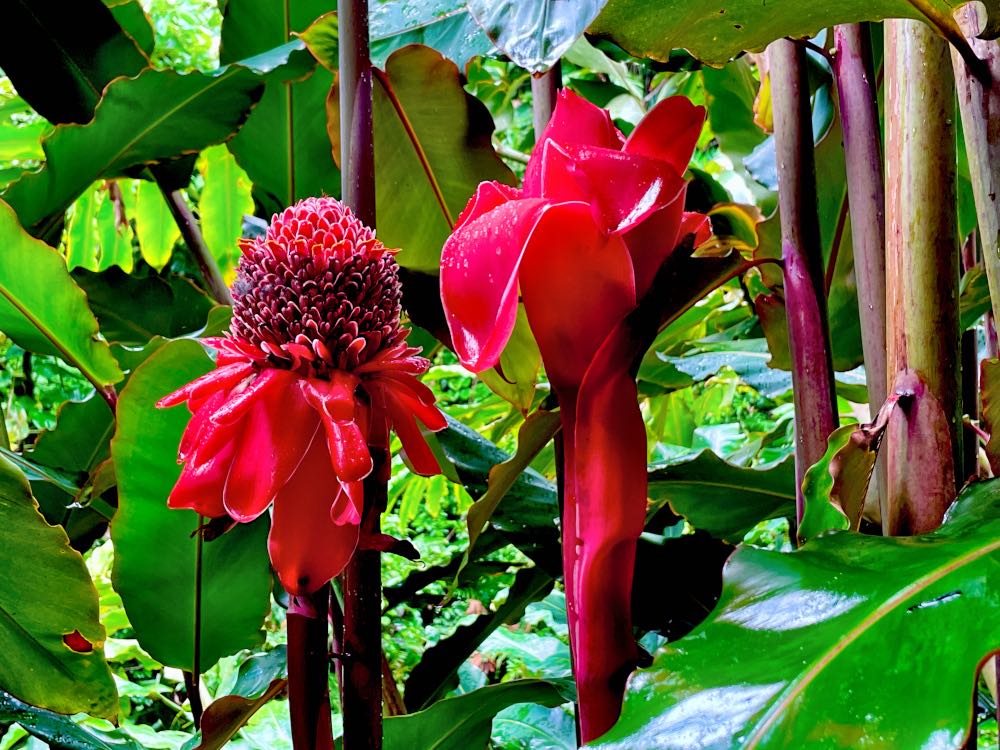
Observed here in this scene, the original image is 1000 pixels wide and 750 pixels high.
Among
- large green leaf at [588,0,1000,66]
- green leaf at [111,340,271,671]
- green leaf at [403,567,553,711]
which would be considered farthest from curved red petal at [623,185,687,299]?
green leaf at [403,567,553,711]

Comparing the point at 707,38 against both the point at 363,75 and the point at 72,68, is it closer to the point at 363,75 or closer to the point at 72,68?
the point at 363,75

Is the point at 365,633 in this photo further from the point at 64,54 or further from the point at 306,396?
the point at 64,54

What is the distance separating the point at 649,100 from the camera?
1.42 meters

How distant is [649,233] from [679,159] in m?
0.03

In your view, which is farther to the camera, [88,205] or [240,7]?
[88,205]

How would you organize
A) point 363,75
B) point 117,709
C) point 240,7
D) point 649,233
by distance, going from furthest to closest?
point 240,7 < point 117,709 < point 363,75 < point 649,233

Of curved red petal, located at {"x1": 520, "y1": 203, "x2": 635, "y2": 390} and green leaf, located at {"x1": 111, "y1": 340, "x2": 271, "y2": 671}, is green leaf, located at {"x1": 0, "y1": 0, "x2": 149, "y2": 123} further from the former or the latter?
curved red petal, located at {"x1": 520, "y1": 203, "x2": 635, "y2": 390}

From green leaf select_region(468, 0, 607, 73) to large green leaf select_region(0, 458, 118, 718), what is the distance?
0.37m

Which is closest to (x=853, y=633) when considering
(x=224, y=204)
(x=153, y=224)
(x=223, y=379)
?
(x=223, y=379)

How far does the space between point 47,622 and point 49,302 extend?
0.86 feet

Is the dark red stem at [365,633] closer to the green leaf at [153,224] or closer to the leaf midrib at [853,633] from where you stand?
the leaf midrib at [853,633]

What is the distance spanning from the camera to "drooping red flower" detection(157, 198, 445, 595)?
285 mm

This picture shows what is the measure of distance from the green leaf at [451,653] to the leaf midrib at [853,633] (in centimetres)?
41

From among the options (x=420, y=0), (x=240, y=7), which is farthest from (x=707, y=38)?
(x=240, y=7)
